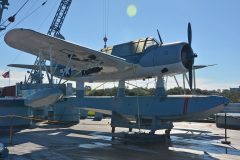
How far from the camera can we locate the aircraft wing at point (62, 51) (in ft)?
47.6

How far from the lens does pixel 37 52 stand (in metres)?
16.9

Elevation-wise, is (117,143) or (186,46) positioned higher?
(186,46)

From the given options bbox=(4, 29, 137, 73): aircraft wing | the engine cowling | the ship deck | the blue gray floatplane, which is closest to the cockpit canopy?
the blue gray floatplane

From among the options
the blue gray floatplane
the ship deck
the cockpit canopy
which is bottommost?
the ship deck

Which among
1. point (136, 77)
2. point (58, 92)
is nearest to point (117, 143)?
point (58, 92)

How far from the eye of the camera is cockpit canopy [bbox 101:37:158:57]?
1661cm

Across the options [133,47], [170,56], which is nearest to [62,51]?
[133,47]

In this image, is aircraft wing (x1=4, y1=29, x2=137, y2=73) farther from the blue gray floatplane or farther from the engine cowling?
the engine cowling

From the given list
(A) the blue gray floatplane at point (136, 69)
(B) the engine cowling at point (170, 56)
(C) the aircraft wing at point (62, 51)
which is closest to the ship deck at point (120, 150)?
(A) the blue gray floatplane at point (136, 69)

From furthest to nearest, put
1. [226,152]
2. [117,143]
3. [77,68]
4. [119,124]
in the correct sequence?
[77,68] < [119,124] < [117,143] < [226,152]

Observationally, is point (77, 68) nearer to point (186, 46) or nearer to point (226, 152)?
point (186, 46)

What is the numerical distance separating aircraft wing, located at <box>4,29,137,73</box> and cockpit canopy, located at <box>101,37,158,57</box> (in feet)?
3.10

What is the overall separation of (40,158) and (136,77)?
8.91 meters

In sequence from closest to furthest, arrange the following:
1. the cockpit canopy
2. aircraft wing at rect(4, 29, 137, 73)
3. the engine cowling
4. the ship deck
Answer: the ship deck < aircraft wing at rect(4, 29, 137, 73) < the engine cowling < the cockpit canopy
